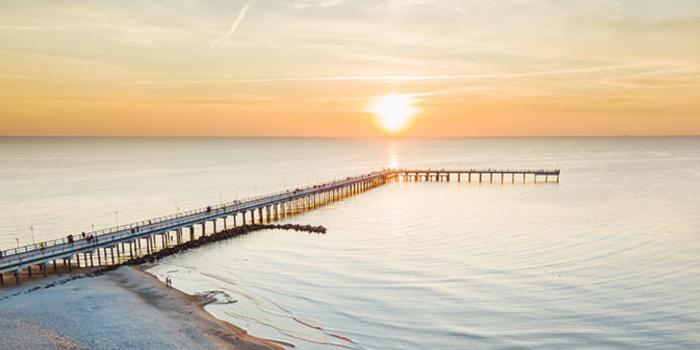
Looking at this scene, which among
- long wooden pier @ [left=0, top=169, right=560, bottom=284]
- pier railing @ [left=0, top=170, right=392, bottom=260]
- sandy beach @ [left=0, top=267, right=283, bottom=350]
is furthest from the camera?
pier railing @ [left=0, top=170, right=392, bottom=260]

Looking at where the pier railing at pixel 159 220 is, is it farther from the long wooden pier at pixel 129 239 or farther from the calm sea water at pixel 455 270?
the calm sea water at pixel 455 270

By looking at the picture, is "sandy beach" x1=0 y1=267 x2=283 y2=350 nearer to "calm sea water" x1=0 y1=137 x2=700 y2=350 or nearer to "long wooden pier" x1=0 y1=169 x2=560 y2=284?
"calm sea water" x1=0 y1=137 x2=700 y2=350

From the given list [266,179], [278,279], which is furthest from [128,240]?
[266,179]

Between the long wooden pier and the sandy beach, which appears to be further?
the long wooden pier

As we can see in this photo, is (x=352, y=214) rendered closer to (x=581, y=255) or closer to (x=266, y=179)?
(x=581, y=255)

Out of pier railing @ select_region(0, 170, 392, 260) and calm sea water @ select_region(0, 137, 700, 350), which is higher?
pier railing @ select_region(0, 170, 392, 260)

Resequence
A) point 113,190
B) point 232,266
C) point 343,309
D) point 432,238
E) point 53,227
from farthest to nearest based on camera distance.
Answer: point 113,190
point 53,227
point 432,238
point 232,266
point 343,309

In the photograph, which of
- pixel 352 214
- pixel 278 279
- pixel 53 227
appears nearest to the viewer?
pixel 278 279

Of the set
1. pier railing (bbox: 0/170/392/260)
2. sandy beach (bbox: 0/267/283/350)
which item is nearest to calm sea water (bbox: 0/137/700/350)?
sandy beach (bbox: 0/267/283/350)
